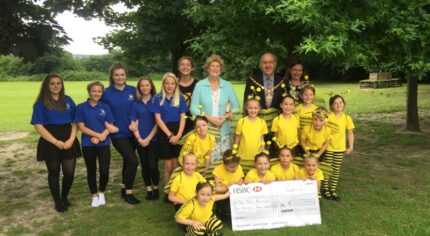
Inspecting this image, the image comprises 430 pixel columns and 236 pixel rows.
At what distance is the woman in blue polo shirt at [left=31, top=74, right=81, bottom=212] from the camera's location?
5562 millimetres

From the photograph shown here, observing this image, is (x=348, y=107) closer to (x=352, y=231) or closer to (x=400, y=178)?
(x=400, y=178)

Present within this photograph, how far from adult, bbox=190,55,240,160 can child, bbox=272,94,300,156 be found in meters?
0.63

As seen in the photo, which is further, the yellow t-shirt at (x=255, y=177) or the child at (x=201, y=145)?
the child at (x=201, y=145)

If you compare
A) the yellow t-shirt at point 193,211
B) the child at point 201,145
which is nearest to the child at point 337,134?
the child at point 201,145

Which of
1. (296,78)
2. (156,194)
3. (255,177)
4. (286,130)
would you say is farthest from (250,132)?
(156,194)

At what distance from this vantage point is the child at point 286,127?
5.68m

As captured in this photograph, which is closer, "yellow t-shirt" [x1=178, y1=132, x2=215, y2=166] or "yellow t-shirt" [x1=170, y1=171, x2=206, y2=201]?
"yellow t-shirt" [x1=170, y1=171, x2=206, y2=201]

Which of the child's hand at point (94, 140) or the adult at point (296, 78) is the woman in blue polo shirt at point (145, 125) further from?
the adult at point (296, 78)

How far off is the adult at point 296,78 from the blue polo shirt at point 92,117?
2.46 meters

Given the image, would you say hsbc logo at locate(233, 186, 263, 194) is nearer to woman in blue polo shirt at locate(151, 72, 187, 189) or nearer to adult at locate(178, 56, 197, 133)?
woman in blue polo shirt at locate(151, 72, 187, 189)

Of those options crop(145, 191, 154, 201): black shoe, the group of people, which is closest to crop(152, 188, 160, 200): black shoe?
crop(145, 191, 154, 201): black shoe

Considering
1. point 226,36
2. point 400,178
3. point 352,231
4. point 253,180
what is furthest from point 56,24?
point 400,178

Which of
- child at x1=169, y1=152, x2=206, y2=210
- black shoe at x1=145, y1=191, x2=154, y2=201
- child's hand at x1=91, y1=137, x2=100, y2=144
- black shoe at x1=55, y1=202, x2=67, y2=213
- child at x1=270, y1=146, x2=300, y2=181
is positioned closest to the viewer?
child at x1=169, y1=152, x2=206, y2=210

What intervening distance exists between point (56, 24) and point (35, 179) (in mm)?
3327
